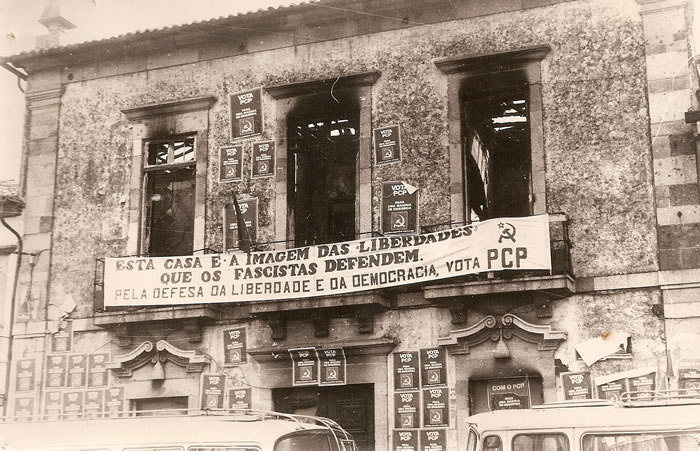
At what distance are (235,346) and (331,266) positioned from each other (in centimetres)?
Answer: 216

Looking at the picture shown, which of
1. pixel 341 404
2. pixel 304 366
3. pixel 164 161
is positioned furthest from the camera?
pixel 164 161

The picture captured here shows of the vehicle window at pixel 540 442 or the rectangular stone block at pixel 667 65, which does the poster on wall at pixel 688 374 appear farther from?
the rectangular stone block at pixel 667 65

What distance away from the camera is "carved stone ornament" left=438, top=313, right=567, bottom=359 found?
12.8 metres

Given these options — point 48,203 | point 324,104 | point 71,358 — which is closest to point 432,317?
point 324,104

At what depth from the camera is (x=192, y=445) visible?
10.2m

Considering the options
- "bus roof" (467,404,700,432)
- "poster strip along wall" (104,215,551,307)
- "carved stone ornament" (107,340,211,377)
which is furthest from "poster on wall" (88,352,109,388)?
"bus roof" (467,404,700,432)

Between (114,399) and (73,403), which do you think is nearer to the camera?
(114,399)

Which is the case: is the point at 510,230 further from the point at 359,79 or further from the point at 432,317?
the point at 359,79

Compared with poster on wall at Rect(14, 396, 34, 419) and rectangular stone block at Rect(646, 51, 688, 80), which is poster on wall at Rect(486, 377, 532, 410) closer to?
rectangular stone block at Rect(646, 51, 688, 80)

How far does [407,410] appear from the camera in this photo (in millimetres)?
13398

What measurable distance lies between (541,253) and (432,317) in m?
1.95

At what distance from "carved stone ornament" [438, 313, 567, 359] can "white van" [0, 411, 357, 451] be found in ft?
9.23

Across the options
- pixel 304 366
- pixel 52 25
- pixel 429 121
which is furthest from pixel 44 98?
pixel 429 121

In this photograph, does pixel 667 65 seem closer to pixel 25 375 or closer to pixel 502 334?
pixel 502 334
